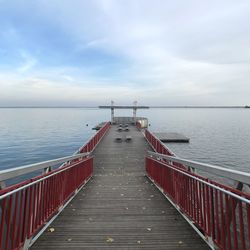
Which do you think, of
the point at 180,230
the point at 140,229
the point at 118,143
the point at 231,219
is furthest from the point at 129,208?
the point at 118,143

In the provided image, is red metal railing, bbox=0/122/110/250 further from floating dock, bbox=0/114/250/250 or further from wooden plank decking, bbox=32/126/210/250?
wooden plank decking, bbox=32/126/210/250

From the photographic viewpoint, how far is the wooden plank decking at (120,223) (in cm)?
388

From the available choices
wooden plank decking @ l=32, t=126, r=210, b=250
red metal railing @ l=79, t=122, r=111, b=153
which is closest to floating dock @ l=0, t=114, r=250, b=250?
wooden plank decking @ l=32, t=126, r=210, b=250

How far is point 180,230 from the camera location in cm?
436

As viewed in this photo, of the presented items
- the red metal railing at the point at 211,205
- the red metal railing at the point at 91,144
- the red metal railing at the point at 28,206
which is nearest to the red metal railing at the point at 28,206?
the red metal railing at the point at 28,206

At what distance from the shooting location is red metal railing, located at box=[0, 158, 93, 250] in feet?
10.0

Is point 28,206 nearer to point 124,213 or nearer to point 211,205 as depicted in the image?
point 124,213

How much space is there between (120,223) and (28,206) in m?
1.90

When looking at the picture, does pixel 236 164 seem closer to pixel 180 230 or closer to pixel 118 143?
pixel 118 143

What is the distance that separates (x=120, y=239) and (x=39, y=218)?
145 cm

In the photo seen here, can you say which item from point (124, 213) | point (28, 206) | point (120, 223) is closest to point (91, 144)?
point (124, 213)

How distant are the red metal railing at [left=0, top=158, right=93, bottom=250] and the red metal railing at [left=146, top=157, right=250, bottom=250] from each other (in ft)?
8.93

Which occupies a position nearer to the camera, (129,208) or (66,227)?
(66,227)

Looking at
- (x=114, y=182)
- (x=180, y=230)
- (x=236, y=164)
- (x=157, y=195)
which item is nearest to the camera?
(x=180, y=230)
